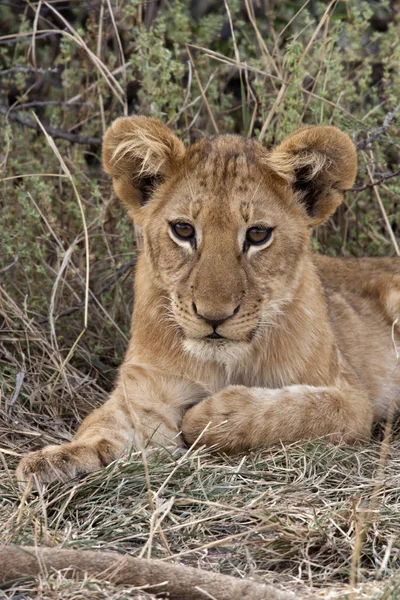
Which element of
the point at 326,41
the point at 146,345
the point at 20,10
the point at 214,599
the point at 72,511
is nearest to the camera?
the point at 214,599

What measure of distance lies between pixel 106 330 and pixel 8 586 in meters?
2.28

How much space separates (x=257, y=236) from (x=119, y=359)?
1.32 m

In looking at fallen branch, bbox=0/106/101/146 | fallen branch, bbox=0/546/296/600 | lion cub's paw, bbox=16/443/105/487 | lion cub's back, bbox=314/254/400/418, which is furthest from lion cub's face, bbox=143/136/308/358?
fallen branch, bbox=0/106/101/146

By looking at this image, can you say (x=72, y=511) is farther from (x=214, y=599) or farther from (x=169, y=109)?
(x=169, y=109)

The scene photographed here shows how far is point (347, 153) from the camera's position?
3449 mm

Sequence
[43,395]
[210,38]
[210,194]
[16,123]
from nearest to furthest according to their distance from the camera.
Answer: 1. [210,194]
2. [43,395]
3. [16,123]
4. [210,38]

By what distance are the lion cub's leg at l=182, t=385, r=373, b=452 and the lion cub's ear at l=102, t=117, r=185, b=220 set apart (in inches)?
29.4

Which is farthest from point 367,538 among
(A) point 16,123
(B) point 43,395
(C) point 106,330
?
(A) point 16,123

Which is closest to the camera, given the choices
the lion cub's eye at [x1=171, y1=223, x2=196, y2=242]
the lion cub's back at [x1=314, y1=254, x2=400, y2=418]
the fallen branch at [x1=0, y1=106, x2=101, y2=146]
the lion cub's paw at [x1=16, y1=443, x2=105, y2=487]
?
the lion cub's paw at [x1=16, y1=443, x2=105, y2=487]

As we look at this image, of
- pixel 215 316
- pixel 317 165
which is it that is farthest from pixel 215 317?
pixel 317 165

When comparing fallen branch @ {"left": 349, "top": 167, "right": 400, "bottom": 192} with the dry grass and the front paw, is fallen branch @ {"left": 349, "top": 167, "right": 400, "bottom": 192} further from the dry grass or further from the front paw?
the front paw

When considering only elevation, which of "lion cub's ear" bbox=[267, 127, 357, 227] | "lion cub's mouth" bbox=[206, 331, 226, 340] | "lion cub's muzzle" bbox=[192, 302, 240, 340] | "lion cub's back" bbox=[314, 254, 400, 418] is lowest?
"lion cub's back" bbox=[314, 254, 400, 418]

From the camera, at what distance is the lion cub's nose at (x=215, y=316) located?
309 cm

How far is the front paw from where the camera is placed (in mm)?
3275
